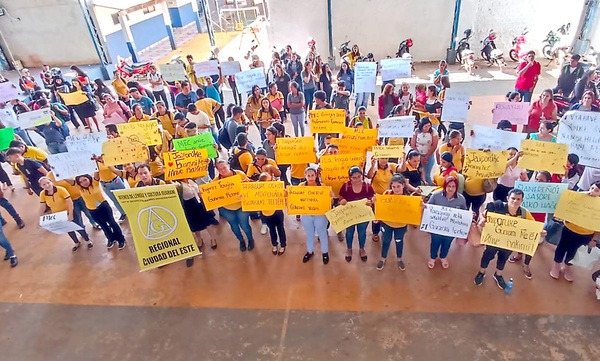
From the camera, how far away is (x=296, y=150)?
18.5 ft

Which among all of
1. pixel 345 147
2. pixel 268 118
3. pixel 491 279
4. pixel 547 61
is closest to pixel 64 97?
pixel 268 118

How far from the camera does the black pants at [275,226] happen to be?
5.22 meters

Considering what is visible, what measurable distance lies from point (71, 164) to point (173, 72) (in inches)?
191

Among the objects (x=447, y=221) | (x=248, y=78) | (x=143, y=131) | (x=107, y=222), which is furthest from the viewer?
(x=248, y=78)

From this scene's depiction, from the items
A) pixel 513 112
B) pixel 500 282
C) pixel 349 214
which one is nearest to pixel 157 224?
pixel 349 214

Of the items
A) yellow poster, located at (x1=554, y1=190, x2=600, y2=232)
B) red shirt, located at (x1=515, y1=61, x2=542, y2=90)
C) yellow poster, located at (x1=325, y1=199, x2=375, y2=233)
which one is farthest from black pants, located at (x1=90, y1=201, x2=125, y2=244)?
red shirt, located at (x1=515, y1=61, x2=542, y2=90)

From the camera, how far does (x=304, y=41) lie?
48.3 ft

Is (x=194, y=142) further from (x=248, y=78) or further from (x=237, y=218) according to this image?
(x=248, y=78)

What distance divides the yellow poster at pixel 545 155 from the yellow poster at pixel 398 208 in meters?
1.66

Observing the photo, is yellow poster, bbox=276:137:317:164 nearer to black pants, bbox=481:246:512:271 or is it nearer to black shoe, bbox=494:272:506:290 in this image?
black pants, bbox=481:246:512:271

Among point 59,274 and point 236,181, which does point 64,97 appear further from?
point 236,181

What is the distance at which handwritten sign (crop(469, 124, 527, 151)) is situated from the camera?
5055 mm

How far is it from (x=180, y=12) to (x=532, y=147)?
26.4 metres

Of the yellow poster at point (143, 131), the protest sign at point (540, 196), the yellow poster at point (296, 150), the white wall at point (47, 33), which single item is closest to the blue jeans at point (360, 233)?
the yellow poster at point (296, 150)
